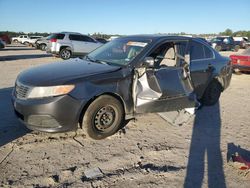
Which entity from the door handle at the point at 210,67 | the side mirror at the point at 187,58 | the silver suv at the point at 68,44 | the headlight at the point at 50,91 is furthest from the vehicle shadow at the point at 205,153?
the silver suv at the point at 68,44

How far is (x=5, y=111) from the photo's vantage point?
595cm

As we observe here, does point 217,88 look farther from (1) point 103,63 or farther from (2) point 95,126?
(2) point 95,126

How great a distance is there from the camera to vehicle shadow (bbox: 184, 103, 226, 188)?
3.51 m

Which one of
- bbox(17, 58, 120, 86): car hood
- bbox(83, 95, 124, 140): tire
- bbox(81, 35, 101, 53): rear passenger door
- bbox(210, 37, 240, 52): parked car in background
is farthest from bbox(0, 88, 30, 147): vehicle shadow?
bbox(210, 37, 240, 52): parked car in background

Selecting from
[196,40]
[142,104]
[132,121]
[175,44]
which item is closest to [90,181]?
[142,104]

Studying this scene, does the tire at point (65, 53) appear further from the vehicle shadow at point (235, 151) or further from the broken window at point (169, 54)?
the vehicle shadow at point (235, 151)

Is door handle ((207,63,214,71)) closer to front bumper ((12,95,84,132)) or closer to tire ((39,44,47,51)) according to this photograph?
front bumper ((12,95,84,132))

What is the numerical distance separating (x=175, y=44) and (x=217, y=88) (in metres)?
1.97

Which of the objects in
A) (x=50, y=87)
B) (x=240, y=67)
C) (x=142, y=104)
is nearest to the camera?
(x=50, y=87)

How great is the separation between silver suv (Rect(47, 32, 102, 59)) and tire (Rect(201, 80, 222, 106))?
12888 millimetres

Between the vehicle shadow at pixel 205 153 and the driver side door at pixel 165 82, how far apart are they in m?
0.53

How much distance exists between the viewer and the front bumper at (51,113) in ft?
13.5

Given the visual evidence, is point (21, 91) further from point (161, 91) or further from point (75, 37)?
point (75, 37)

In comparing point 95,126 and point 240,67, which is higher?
point 240,67
